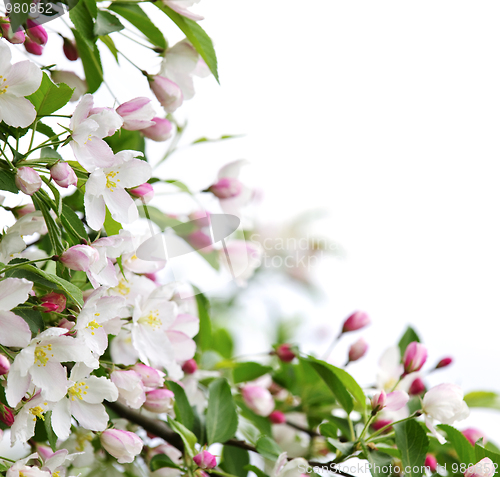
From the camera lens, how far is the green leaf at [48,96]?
527 millimetres

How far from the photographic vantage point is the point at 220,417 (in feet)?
2.34

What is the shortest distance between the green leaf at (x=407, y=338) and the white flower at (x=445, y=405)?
0.80 ft

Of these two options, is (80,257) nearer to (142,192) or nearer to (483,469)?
(142,192)

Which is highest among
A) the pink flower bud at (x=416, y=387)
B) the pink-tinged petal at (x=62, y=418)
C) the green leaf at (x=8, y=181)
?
the green leaf at (x=8, y=181)

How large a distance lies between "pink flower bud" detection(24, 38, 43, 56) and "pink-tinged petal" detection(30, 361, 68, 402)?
13.5 inches

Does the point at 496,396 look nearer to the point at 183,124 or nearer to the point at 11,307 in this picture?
the point at 183,124

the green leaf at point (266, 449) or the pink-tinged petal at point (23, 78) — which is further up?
the pink-tinged petal at point (23, 78)

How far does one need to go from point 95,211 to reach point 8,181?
0.27ft

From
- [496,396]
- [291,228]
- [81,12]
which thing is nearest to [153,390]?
[81,12]

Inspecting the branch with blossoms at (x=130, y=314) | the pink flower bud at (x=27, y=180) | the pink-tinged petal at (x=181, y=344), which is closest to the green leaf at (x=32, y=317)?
the branch with blossoms at (x=130, y=314)

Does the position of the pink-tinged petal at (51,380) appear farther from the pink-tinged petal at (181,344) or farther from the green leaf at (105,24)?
the green leaf at (105,24)

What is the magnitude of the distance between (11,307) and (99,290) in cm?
8

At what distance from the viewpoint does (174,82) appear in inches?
26.7

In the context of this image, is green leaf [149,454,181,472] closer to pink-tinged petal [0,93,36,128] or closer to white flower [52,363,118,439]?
white flower [52,363,118,439]
